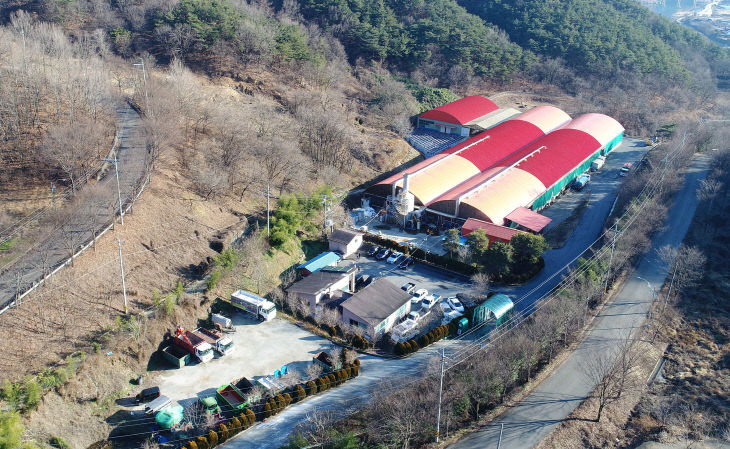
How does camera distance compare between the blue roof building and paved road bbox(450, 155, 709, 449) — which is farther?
the blue roof building

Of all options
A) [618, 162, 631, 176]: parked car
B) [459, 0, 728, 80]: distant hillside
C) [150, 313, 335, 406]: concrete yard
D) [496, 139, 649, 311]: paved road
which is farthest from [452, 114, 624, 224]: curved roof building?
[459, 0, 728, 80]: distant hillside

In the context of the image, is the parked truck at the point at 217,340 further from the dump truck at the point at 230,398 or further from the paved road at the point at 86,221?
the paved road at the point at 86,221

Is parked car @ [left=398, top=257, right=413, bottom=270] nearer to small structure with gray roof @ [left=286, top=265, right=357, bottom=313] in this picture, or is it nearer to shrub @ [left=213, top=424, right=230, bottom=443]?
small structure with gray roof @ [left=286, top=265, right=357, bottom=313]

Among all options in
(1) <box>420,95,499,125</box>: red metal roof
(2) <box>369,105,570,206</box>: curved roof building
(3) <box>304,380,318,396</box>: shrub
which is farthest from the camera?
(1) <box>420,95,499,125</box>: red metal roof

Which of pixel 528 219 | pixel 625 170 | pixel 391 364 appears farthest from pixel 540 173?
pixel 391 364

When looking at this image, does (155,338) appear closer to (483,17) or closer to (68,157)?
(68,157)

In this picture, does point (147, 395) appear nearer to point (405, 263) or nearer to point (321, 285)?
point (321, 285)

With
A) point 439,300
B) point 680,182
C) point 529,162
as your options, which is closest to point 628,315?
point 439,300
